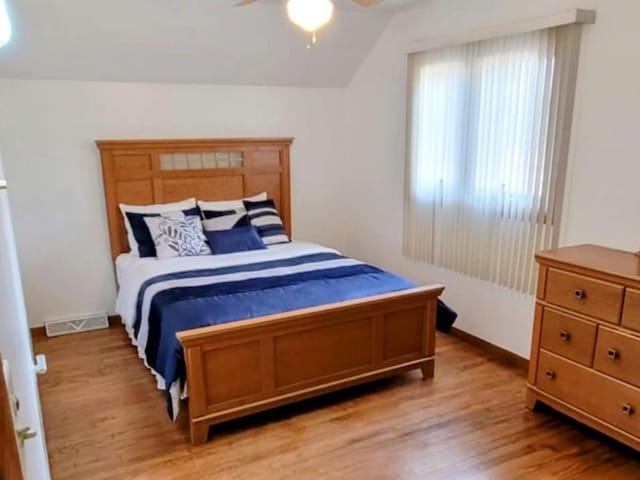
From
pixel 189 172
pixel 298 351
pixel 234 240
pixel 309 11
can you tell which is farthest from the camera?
pixel 189 172

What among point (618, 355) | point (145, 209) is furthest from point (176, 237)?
point (618, 355)

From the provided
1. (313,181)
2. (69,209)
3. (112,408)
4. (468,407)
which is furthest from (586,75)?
(69,209)

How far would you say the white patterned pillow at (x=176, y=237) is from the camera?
12.5 feet

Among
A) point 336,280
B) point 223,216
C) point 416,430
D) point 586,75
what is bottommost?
point 416,430

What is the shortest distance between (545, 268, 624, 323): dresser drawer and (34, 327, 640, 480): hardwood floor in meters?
0.69

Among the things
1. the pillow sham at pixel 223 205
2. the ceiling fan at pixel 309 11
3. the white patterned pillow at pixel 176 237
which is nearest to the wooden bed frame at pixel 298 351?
the white patterned pillow at pixel 176 237

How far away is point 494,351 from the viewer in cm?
362

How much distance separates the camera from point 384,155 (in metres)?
4.57

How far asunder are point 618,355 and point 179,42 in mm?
3515

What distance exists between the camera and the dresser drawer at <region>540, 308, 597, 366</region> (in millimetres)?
2529

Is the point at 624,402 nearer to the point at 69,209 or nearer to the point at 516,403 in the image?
the point at 516,403

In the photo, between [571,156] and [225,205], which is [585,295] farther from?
[225,205]

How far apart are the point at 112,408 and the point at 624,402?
2.68 metres

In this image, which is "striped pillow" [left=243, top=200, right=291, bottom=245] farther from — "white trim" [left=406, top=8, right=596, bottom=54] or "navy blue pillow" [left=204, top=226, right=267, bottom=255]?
"white trim" [left=406, top=8, right=596, bottom=54]
